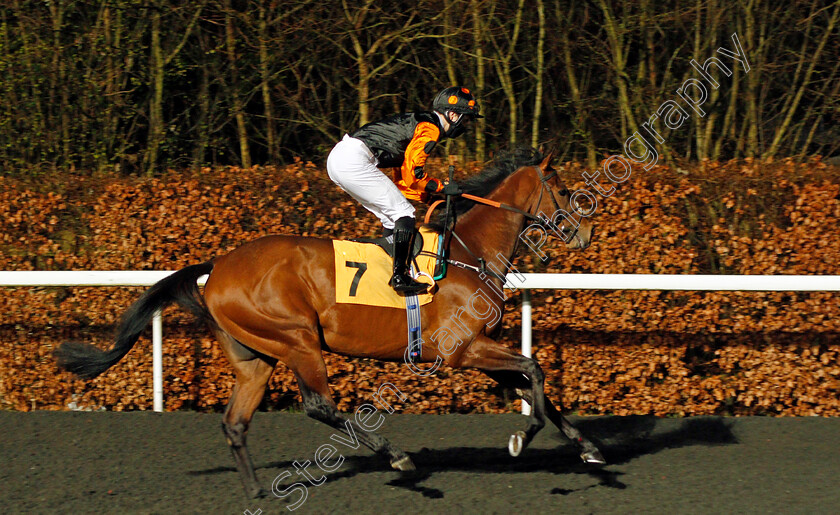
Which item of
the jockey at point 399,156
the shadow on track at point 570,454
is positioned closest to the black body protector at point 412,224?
the jockey at point 399,156

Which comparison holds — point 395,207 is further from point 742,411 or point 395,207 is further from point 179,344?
point 742,411

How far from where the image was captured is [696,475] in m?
4.07

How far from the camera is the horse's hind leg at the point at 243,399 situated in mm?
3893

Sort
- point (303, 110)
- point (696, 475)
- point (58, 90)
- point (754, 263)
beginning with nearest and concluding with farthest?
point (696, 475) → point (754, 263) → point (58, 90) → point (303, 110)

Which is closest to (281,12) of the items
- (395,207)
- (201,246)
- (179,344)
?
(201,246)

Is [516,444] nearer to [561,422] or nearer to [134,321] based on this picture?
[561,422]

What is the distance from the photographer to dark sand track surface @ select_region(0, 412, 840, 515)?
368 centimetres

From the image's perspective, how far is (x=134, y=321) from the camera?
4125 mm

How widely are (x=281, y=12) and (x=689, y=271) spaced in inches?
178

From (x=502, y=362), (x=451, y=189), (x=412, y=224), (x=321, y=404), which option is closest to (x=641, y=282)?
(x=502, y=362)

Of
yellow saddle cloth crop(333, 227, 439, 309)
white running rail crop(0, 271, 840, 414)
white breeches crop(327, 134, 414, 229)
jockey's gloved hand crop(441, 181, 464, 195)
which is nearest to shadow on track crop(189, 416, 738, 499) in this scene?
white running rail crop(0, 271, 840, 414)

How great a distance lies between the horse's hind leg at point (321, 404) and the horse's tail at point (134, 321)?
0.55 meters

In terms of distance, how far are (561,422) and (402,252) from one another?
47.3 inches

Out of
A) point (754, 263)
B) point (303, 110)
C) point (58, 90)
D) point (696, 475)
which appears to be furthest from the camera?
point (303, 110)
